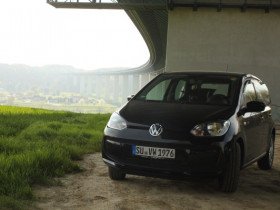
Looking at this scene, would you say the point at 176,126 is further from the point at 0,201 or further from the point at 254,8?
the point at 254,8

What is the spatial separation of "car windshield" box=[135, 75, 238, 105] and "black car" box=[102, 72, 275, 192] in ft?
0.04

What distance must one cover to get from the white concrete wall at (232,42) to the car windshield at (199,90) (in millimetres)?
13024

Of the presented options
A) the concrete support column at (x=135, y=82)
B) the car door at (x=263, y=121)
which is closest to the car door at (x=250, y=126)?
the car door at (x=263, y=121)

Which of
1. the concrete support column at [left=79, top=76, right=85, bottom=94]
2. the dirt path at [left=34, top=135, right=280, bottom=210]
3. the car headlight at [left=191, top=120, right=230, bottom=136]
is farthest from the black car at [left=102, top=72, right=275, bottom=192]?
the concrete support column at [left=79, top=76, right=85, bottom=94]

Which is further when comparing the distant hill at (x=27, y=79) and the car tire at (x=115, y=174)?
the distant hill at (x=27, y=79)

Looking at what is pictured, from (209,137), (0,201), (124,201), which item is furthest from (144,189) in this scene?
(0,201)

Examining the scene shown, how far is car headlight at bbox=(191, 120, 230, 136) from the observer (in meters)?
4.74

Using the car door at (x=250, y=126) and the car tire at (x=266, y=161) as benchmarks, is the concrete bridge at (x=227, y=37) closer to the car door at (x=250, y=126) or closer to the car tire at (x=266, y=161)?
the car tire at (x=266, y=161)

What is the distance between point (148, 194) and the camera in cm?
486

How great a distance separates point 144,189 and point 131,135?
677mm

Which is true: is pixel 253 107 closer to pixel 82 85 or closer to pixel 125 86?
pixel 125 86

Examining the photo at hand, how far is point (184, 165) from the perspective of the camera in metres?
4.68

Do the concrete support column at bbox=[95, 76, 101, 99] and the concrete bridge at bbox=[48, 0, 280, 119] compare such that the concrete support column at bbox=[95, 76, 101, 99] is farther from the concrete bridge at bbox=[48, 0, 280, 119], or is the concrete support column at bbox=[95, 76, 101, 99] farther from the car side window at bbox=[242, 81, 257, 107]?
the car side window at bbox=[242, 81, 257, 107]

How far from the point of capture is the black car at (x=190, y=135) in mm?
4680
